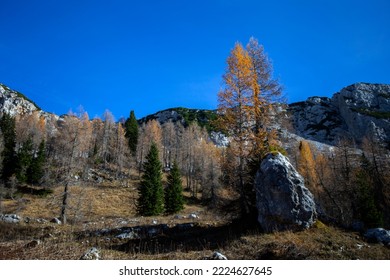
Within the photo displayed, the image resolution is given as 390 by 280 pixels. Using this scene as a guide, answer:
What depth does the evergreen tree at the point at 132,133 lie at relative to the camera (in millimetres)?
72062

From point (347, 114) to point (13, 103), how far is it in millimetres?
154985

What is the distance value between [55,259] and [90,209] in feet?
112

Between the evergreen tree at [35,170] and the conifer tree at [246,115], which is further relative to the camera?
the evergreen tree at [35,170]

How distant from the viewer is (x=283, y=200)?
11250mm

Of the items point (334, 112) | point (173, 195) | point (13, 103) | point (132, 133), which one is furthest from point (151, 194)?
point (334, 112)

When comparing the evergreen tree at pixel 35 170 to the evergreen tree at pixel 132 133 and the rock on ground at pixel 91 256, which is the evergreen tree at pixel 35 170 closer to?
the evergreen tree at pixel 132 133

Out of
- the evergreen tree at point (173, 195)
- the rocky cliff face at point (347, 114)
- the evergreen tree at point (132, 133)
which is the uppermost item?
the rocky cliff face at point (347, 114)

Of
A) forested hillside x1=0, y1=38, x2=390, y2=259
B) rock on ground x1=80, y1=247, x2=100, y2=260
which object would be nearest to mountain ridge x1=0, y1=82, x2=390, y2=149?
forested hillside x1=0, y1=38, x2=390, y2=259

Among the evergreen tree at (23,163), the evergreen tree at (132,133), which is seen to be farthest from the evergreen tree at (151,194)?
the evergreen tree at (132,133)

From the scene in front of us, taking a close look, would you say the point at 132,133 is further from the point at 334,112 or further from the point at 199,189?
the point at 334,112

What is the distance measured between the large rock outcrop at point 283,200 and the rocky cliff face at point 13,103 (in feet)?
437

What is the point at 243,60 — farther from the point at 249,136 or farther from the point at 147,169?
the point at 147,169

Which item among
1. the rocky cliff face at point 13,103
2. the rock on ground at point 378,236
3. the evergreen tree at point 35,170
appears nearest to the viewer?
the rock on ground at point 378,236
